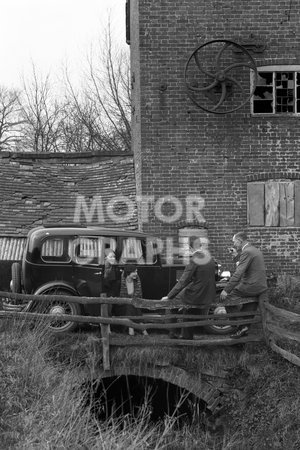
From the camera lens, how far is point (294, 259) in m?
16.0

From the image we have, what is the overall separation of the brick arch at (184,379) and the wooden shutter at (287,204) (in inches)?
235

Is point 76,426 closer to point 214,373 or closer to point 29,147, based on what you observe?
point 214,373

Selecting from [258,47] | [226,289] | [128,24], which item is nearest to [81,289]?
[226,289]

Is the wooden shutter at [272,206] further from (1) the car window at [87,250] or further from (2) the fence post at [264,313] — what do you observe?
(1) the car window at [87,250]

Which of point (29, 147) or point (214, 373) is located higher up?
point (29, 147)

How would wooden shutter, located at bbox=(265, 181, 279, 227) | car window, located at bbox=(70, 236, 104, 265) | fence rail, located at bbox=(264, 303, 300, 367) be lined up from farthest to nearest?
wooden shutter, located at bbox=(265, 181, 279, 227)
car window, located at bbox=(70, 236, 104, 265)
fence rail, located at bbox=(264, 303, 300, 367)

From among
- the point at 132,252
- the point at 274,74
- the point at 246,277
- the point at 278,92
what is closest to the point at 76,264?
the point at 132,252

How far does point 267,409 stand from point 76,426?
381 cm

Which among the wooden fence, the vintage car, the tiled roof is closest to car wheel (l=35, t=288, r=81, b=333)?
the vintage car

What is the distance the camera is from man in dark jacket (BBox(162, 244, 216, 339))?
10609mm

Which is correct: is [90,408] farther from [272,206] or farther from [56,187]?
[56,187]

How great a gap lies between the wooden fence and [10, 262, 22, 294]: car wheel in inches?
9.2

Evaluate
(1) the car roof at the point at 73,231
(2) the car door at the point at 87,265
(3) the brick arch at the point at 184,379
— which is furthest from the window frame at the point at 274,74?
(3) the brick arch at the point at 184,379

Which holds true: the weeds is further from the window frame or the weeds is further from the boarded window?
the window frame
